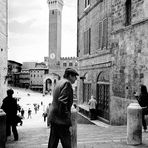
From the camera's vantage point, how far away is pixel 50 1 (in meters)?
84.2

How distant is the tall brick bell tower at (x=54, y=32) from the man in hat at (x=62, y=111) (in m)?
78.5

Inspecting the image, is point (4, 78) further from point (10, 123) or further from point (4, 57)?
point (10, 123)

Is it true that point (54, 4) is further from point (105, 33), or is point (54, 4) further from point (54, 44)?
point (105, 33)

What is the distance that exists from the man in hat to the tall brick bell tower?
257 ft

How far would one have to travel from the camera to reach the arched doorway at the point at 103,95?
1324cm

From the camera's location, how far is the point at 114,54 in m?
11.8

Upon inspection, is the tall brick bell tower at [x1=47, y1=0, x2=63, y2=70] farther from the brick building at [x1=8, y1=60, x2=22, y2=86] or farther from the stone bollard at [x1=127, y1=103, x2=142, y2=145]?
the stone bollard at [x1=127, y1=103, x2=142, y2=145]

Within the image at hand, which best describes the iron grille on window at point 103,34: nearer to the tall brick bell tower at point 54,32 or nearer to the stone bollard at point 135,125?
the stone bollard at point 135,125

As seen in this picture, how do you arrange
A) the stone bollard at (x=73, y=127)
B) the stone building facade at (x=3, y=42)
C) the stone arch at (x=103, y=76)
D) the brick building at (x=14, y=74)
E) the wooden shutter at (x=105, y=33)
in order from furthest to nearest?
1. the brick building at (x=14, y=74)
2. the stone building facade at (x=3, y=42)
3. the wooden shutter at (x=105, y=33)
4. the stone arch at (x=103, y=76)
5. the stone bollard at (x=73, y=127)

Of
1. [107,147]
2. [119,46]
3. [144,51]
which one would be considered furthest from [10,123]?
[119,46]

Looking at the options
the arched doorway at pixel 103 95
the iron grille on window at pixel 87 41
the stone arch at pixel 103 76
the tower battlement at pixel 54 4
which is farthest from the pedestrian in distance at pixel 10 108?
the tower battlement at pixel 54 4

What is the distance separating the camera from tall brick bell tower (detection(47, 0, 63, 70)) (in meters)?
81.6

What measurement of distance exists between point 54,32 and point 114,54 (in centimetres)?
7149

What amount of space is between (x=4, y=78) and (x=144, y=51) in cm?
1367
